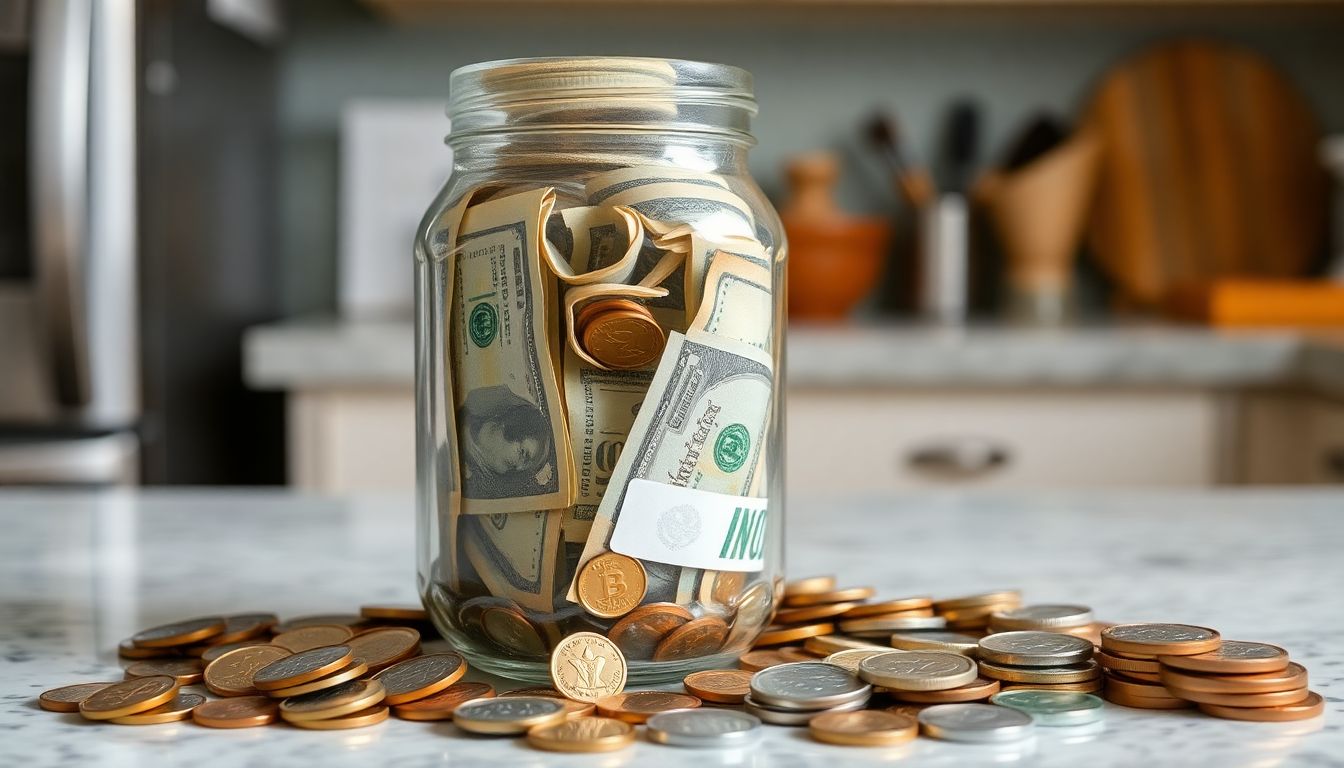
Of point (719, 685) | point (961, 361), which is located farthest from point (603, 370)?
→ point (961, 361)

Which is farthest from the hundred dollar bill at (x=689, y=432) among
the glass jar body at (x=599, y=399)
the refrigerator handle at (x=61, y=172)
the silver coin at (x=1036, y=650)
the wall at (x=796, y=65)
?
the wall at (x=796, y=65)

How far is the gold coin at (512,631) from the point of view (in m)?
0.48

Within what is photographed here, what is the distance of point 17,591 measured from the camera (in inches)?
26.3

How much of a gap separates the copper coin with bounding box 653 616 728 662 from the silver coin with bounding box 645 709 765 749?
0.04 meters

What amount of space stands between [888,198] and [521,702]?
2170mm

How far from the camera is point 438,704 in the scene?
448mm

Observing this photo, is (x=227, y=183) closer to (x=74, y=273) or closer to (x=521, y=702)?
(x=74, y=273)

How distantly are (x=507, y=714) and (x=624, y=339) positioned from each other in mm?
122

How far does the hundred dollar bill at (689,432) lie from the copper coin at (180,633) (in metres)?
0.16

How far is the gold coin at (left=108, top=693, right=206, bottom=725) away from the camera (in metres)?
0.45

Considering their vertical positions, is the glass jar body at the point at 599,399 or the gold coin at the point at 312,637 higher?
the glass jar body at the point at 599,399

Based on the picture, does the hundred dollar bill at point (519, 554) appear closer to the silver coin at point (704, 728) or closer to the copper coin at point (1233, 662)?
the silver coin at point (704, 728)

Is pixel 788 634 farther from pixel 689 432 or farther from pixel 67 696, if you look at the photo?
pixel 67 696

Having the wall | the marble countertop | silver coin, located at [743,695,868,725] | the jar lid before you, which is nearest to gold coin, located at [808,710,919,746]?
silver coin, located at [743,695,868,725]
